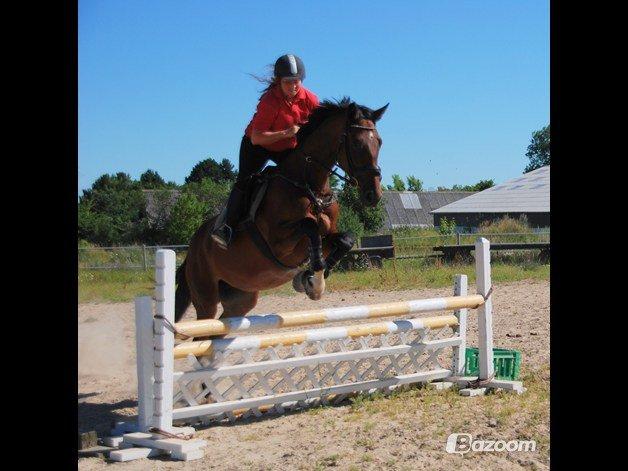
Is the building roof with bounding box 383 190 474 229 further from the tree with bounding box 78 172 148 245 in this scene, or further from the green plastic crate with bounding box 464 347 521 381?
the green plastic crate with bounding box 464 347 521 381

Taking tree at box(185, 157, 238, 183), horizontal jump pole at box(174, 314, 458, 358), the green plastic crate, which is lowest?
the green plastic crate

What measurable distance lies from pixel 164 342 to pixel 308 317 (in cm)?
100

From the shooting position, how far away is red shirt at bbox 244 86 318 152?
525 cm

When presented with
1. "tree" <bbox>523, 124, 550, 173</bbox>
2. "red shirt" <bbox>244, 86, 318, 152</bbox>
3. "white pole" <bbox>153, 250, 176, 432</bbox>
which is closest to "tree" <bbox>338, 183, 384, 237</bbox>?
"red shirt" <bbox>244, 86, 318, 152</bbox>

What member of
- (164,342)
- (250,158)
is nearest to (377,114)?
(250,158)

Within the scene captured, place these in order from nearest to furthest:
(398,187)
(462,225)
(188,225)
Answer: (188,225), (462,225), (398,187)

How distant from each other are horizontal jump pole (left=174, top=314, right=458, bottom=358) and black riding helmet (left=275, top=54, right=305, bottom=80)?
181 centimetres

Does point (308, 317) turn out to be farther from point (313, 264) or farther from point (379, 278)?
point (379, 278)

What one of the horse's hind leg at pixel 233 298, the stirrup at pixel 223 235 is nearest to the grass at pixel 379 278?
the horse's hind leg at pixel 233 298

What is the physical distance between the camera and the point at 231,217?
5531mm
